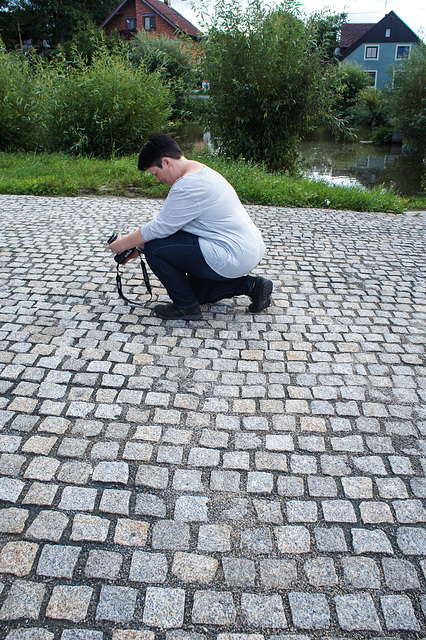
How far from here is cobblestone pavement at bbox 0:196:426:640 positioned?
1.97 m

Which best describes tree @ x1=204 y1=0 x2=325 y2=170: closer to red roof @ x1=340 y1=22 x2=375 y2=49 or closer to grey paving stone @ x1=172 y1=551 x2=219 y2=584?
grey paving stone @ x1=172 y1=551 x2=219 y2=584

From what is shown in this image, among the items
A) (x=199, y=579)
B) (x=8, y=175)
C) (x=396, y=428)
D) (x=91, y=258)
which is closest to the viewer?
(x=199, y=579)

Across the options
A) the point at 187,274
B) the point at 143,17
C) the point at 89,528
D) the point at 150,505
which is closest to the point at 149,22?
the point at 143,17

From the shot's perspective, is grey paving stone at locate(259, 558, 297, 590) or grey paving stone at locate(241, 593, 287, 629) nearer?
grey paving stone at locate(241, 593, 287, 629)

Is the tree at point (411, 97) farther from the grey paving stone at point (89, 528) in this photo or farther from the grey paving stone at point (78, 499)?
the grey paving stone at point (89, 528)

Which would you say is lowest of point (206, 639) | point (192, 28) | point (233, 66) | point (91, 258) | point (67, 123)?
point (206, 639)

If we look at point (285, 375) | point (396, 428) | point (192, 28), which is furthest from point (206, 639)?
point (192, 28)

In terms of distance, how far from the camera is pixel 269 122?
44.3 feet

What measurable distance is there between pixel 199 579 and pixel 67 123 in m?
13.1

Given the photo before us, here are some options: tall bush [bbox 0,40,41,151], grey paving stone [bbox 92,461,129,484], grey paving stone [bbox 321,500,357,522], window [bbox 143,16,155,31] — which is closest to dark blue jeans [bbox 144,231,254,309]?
grey paving stone [bbox 92,461,129,484]

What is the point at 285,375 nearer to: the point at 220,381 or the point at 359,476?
the point at 220,381

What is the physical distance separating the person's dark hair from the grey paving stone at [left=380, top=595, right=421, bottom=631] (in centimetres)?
307

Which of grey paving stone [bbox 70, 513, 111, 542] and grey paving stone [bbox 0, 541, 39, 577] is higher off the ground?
grey paving stone [bbox 70, 513, 111, 542]

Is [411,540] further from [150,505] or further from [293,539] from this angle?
[150,505]
